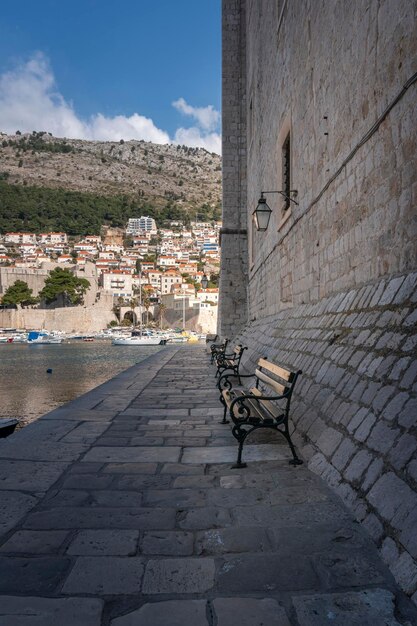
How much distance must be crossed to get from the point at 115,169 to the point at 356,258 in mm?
183087

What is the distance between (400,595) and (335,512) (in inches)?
30.2

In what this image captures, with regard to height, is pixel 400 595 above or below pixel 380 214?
below

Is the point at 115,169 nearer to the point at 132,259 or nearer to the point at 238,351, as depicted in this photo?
the point at 132,259

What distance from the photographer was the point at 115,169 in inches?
6919

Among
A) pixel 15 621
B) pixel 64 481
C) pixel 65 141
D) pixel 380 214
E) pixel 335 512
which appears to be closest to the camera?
pixel 15 621

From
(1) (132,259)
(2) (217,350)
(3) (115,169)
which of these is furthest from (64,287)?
(3) (115,169)

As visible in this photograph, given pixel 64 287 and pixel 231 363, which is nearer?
pixel 231 363

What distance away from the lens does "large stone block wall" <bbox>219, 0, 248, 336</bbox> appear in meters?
19.8

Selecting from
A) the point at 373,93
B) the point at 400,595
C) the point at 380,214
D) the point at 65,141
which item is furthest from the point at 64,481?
the point at 65,141

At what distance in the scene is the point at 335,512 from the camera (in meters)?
2.61

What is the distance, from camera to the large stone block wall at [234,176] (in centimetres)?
1978

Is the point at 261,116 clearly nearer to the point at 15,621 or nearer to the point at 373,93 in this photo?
the point at 373,93

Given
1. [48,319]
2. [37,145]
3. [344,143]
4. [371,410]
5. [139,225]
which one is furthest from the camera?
[37,145]

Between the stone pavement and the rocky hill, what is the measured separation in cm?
16632
